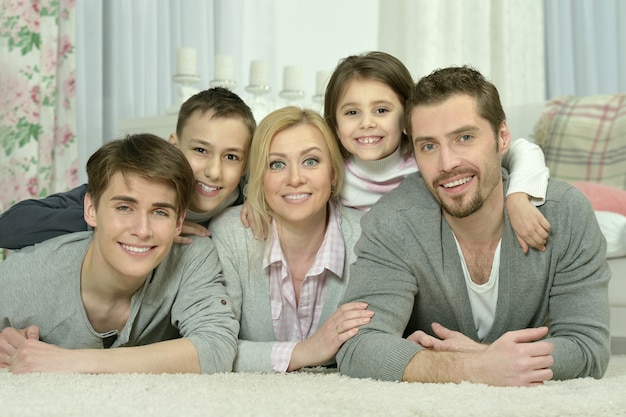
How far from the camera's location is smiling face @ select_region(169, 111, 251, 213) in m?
2.18

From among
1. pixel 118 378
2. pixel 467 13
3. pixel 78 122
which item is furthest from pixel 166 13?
pixel 118 378

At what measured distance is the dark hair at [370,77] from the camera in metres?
2.25

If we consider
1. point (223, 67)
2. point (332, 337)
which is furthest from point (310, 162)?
point (223, 67)

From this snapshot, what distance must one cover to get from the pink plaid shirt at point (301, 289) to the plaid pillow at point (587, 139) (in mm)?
1677

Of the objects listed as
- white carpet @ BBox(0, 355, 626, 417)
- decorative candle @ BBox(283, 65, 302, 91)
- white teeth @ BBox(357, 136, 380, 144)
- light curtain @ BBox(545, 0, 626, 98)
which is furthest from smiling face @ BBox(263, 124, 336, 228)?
light curtain @ BBox(545, 0, 626, 98)

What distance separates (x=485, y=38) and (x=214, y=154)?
287 centimetres

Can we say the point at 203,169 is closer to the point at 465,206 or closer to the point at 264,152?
the point at 264,152

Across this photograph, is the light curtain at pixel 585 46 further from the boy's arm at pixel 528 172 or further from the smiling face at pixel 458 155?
the smiling face at pixel 458 155

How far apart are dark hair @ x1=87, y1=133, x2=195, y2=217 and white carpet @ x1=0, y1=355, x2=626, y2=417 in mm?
482

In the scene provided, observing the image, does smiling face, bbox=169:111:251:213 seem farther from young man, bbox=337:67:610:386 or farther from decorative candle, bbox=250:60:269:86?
decorative candle, bbox=250:60:269:86

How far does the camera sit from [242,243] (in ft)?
6.95

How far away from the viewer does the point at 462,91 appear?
190 centimetres

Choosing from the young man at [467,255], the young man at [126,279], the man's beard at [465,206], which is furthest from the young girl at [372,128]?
the young man at [126,279]

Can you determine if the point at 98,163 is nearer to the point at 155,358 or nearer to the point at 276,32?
the point at 155,358
